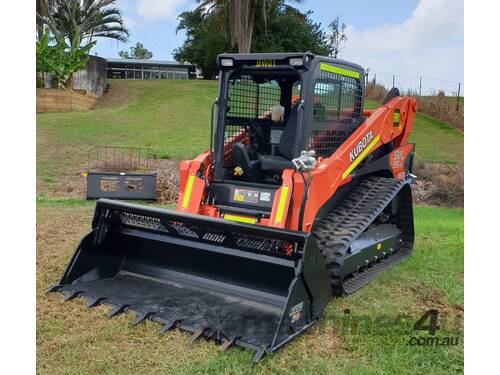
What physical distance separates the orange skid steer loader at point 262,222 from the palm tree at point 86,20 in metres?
26.8

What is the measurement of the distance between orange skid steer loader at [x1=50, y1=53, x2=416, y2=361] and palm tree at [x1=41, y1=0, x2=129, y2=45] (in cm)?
2675

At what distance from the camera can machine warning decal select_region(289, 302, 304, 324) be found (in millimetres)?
3674

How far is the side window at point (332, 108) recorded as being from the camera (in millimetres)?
4883

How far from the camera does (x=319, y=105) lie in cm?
495

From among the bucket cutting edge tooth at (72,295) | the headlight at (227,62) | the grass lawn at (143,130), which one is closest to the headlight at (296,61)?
the headlight at (227,62)

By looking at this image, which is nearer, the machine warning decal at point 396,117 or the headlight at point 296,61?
the headlight at point 296,61

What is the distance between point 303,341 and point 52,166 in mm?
10026

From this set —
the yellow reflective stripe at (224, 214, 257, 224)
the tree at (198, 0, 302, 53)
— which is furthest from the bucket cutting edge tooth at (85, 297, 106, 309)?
the tree at (198, 0, 302, 53)

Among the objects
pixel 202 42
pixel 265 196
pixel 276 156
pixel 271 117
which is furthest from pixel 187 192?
pixel 202 42

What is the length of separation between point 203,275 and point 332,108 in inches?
82.3

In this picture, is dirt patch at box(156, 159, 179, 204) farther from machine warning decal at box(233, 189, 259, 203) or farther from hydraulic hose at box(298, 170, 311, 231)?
hydraulic hose at box(298, 170, 311, 231)

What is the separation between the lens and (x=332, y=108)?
5.22 m

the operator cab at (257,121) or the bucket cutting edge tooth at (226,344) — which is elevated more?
the operator cab at (257,121)

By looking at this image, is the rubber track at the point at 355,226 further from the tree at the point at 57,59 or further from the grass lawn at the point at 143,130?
the tree at the point at 57,59
